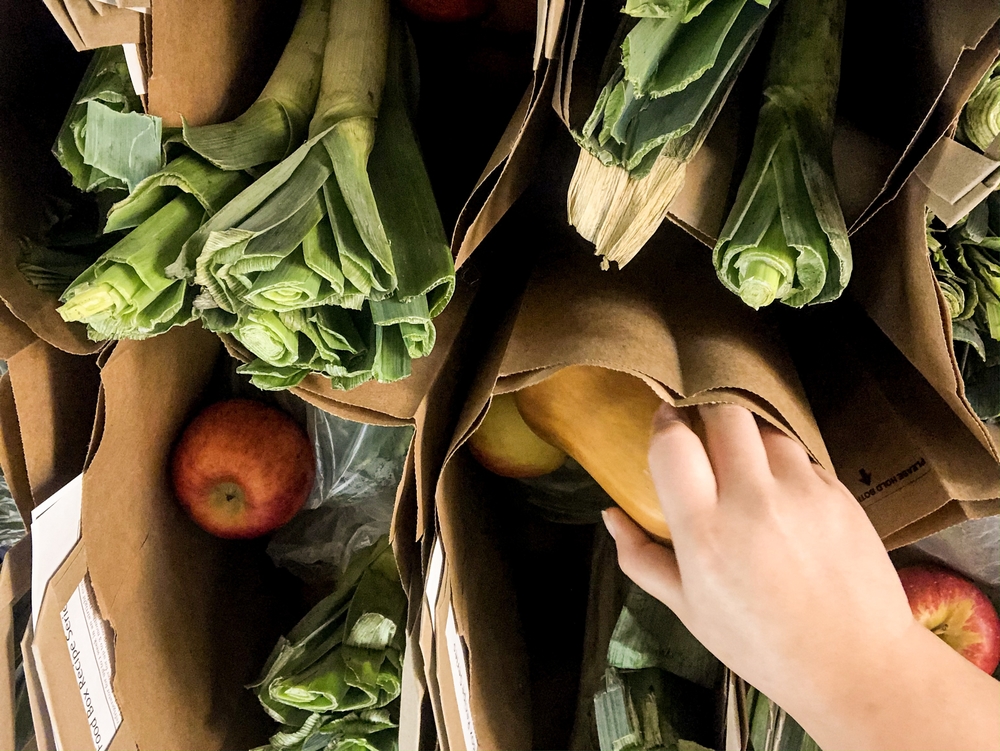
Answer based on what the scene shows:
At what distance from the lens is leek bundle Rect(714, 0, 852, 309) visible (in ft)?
1.33

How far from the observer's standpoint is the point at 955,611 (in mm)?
725

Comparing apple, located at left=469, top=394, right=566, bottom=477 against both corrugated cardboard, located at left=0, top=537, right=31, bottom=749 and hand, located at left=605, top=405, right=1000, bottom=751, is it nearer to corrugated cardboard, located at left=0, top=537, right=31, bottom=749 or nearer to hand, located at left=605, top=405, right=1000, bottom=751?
hand, located at left=605, top=405, right=1000, bottom=751

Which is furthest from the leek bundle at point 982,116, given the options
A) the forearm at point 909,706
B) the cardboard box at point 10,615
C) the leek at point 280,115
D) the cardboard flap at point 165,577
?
the cardboard box at point 10,615

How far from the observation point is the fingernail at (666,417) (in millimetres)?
457

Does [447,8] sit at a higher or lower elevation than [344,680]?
higher

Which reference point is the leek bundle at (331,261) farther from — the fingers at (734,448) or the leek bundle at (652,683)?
the leek bundle at (652,683)

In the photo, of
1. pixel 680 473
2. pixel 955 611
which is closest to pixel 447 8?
pixel 680 473

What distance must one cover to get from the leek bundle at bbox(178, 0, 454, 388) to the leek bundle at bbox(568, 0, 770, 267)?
0.10 metres

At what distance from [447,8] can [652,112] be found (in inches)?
10.4

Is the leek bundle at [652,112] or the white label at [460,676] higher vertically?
the leek bundle at [652,112]

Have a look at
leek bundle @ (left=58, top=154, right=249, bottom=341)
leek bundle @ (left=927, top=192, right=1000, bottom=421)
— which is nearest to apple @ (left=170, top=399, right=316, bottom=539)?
leek bundle @ (left=58, top=154, right=249, bottom=341)

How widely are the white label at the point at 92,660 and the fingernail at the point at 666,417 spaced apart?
0.42m

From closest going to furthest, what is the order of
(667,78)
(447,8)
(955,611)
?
(667,78)
(447,8)
(955,611)

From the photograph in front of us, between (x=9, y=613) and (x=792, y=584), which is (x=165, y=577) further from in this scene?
(x=792, y=584)
